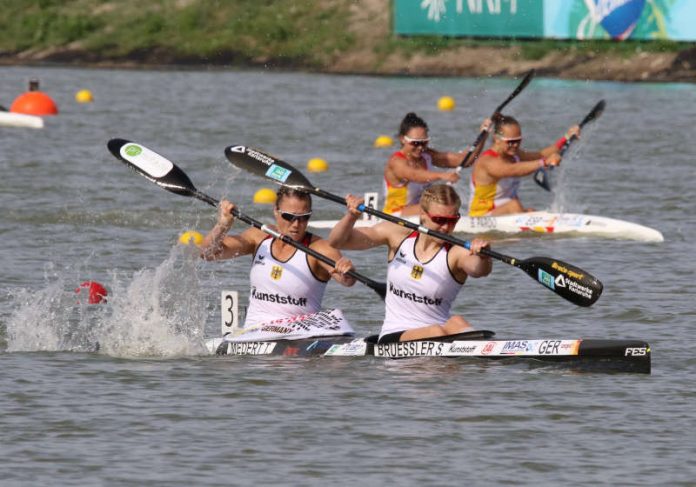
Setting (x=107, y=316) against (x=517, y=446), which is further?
(x=107, y=316)

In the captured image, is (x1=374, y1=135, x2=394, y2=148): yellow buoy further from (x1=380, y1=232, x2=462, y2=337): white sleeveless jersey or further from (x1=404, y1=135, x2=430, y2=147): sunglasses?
(x1=380, y1=232, x2=462, y2=337): white sleeveless jersey

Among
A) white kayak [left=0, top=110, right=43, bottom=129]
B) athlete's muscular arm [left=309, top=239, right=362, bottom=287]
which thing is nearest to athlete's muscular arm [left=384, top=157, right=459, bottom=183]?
athlete's muscular arm [left=309, top=239, right=362, bottom=287]

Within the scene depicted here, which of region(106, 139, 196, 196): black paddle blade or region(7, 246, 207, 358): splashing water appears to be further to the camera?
region(106, 139, 196, 196): black paddle blade

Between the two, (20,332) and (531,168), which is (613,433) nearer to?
(20,332)

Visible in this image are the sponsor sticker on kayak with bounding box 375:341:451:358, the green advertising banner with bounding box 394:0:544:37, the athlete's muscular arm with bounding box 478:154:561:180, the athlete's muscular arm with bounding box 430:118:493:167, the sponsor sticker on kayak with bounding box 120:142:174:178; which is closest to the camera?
the sponsor sticker on kayak with bounding box 375:341:451:358

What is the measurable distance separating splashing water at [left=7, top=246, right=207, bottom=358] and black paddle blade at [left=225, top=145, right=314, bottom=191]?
88cm

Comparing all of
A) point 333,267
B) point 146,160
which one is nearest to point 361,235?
point 333,267

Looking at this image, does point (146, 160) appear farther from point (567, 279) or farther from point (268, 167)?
point (567, 279)

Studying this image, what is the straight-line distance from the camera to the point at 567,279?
37.4 ft

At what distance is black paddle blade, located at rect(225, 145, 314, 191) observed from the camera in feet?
41.5

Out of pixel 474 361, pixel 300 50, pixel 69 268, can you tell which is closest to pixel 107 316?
pixel 69 268

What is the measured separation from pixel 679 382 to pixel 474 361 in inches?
55.6

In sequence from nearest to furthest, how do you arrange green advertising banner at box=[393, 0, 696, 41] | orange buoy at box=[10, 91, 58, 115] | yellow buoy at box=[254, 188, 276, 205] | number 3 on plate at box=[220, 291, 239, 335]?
number 3 on plate at box=[220, 291, 239, 335], yellow buoy at box=[254, 188, 276, 205], orange buoy at box=[10, 91, 58, 115], green advertising banner at box=[393, 0, 696, 41]

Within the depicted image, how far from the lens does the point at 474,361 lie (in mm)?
11539
